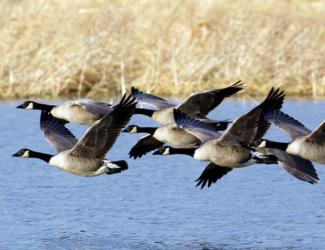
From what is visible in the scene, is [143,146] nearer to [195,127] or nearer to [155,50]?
[195,127]

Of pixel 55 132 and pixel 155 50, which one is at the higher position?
pixel 155 50

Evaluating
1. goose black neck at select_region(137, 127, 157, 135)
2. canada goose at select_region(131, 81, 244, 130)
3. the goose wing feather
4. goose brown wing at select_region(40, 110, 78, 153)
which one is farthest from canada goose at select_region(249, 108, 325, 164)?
goose brown wing at select_region(40, 110, 78, 153)

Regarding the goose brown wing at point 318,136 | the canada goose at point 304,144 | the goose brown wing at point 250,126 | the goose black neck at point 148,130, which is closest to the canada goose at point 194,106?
the goose black neck at point 148,130

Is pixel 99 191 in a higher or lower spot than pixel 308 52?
lower

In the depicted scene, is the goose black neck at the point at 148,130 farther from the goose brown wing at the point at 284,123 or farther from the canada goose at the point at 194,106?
the goose brown wing at the point at 284,123

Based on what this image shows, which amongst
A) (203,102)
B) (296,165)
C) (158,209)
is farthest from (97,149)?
(296,165)

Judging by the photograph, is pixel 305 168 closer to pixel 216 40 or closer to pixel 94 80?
pixel 216 40

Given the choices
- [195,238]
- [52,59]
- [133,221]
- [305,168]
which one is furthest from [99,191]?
[52,59]

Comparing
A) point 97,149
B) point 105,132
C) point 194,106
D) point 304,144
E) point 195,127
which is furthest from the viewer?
point 194,106

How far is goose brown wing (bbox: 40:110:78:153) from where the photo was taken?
10.7 meters

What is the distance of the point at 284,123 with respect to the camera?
1022 centimetres

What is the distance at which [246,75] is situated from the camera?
24172mm

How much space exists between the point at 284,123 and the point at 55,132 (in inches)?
142

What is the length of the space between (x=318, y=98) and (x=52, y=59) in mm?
9398
